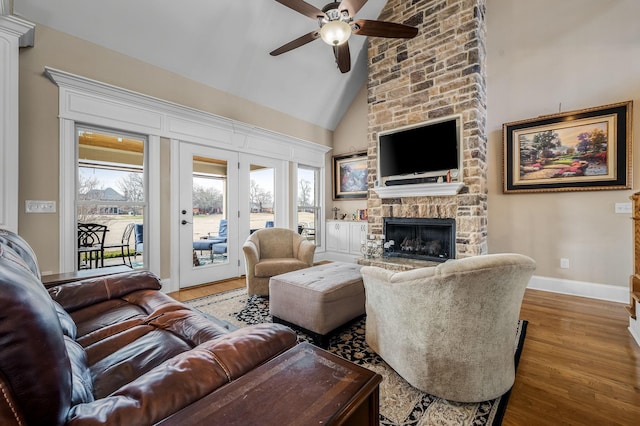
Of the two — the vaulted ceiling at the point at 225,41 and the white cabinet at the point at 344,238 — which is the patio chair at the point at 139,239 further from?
the white cabinet at the point at 344,238

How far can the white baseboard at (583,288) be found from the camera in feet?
10.2

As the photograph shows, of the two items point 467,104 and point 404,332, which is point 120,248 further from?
point 467,104

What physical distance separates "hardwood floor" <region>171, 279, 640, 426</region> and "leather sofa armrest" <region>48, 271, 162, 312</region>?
92.7 inches

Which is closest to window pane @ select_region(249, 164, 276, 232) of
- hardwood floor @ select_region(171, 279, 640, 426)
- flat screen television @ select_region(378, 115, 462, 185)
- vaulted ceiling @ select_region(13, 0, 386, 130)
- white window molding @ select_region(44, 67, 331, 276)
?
white window molding @ select_region(44, 67, 331, 276)

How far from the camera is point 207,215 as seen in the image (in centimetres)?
409

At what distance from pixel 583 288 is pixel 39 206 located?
5969 mm

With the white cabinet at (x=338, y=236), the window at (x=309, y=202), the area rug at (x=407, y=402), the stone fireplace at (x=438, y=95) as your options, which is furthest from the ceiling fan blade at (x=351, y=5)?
the white cabinet at (x=338, y=236)

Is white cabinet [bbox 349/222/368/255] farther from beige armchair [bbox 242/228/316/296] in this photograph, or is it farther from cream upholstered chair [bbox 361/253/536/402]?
cream upholstered chair [bbox 361/253/536/402]

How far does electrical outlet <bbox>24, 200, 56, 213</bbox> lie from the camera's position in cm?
266

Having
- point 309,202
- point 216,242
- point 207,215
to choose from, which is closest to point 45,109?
point 207,215

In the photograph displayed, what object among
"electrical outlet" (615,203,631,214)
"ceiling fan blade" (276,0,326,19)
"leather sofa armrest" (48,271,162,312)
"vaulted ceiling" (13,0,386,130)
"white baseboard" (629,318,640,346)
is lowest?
"white baseboard" (629,318,640,346)

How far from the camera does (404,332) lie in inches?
63.4

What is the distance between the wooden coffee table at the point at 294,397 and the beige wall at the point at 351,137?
4.85 metres

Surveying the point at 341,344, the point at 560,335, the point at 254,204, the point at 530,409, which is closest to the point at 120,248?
the point at 254,204
